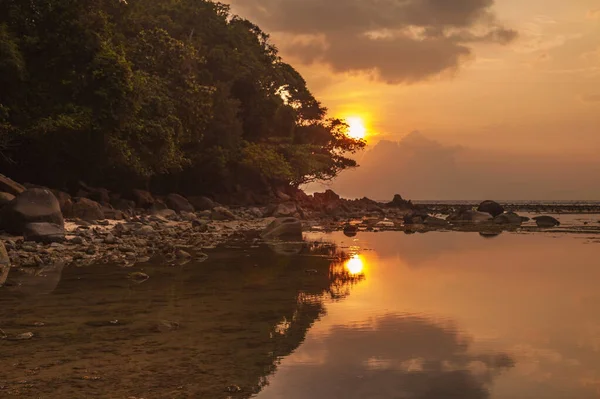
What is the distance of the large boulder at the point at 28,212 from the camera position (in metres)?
17.0

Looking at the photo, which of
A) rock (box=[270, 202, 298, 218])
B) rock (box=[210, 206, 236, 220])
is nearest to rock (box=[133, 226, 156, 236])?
rock (box=[210, 206, 236, 220])

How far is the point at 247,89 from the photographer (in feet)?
163

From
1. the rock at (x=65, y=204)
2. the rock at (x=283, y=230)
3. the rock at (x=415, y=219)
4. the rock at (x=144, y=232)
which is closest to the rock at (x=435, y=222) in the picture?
the rock at (x=415, y=219)

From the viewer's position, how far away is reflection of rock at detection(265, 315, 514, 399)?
4.86 metres

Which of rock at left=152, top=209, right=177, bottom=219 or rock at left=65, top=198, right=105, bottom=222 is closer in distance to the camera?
rock at left=65, top=198, right=105, bottom=222

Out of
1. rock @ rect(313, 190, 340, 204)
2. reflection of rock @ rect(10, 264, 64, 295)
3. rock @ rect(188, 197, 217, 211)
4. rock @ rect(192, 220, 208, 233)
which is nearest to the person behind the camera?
reflection of rock @ rect(10, 264, 64, 295)

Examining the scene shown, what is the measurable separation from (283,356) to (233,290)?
4.29m

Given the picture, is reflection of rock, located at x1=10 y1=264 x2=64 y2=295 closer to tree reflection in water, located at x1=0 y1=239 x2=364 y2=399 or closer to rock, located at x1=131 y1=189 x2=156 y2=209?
tree reflection in water, located at x1=0 y1=239 x2=364 y2=399

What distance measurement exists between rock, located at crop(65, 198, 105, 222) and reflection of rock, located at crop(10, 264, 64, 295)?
37.5ft

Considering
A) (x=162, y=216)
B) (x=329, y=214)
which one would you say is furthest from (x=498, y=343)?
(x=329, y=214)

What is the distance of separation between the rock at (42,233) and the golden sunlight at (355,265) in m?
7.87

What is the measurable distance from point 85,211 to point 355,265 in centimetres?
1394

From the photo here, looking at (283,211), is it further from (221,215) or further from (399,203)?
(399,203)

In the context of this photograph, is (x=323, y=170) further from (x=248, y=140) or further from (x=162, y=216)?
(x=162, y=216)
